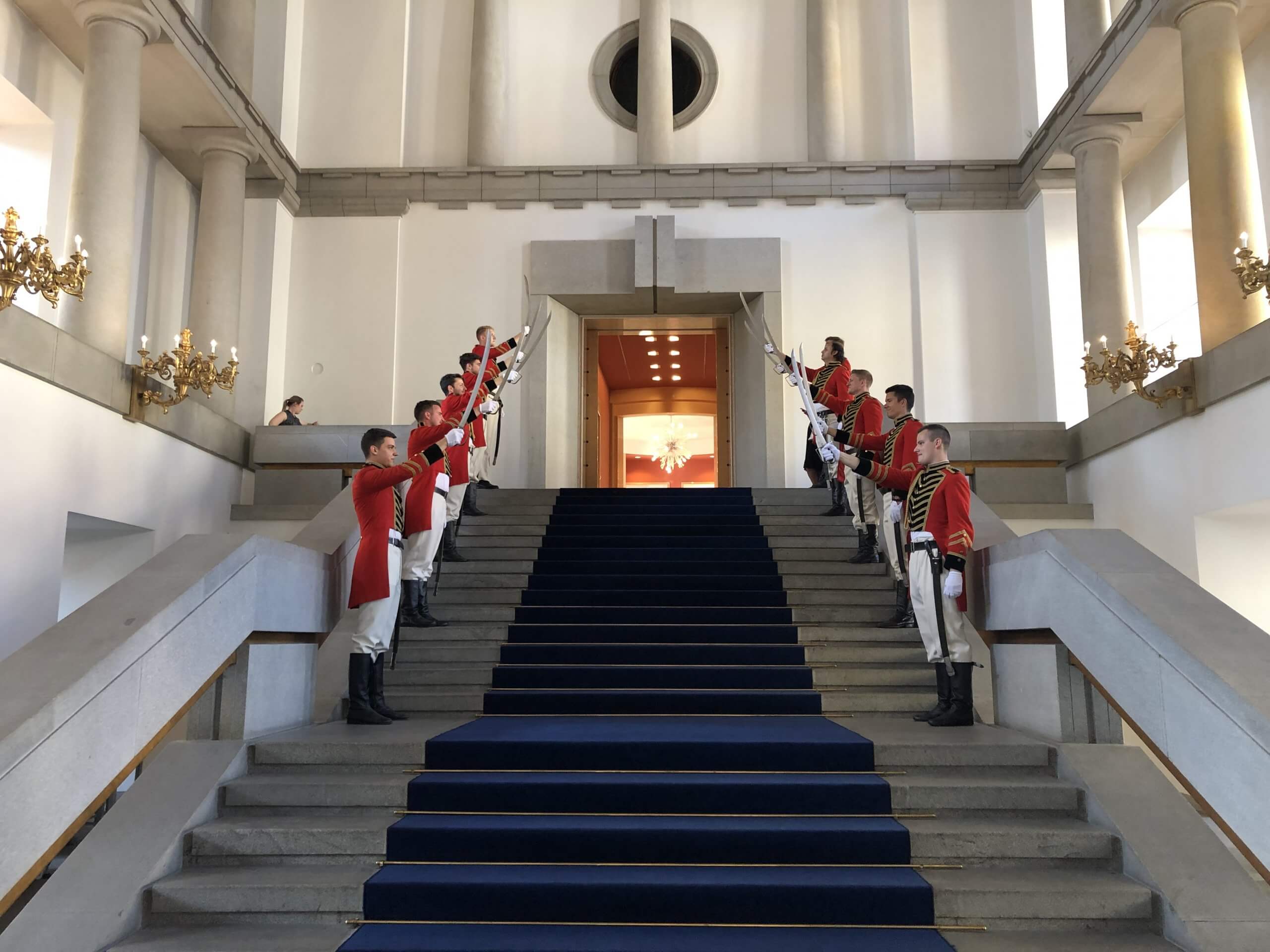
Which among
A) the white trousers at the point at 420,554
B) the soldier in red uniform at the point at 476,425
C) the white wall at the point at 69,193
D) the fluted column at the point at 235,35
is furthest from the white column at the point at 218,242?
the white trousers at the point at 420,554

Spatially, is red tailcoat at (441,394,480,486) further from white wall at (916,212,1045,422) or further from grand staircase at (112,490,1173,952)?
white wall at (916,212,1045,422)

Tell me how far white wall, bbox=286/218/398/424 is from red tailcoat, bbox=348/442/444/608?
826 cm

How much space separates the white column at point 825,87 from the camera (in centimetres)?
1517

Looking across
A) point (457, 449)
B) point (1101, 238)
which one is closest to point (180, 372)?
point (457, 449)

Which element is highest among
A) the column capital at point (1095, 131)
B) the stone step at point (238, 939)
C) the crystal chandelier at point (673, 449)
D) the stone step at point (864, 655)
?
the column capital at point (1095, 131)

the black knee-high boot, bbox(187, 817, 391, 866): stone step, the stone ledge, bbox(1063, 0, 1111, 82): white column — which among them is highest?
bbox(1063, 0, 1111, 82): white column

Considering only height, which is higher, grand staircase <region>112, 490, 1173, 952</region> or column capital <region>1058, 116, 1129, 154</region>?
column capital <region>1058, 116, 1129, 154</region>

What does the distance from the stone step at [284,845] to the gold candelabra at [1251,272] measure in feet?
23.6

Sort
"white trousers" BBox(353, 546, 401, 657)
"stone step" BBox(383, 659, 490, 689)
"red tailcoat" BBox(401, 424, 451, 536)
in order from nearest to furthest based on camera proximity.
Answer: "white trousers" BBox(353, 546, 401, 657) < "stone step" BBox(383, 659, 490, 689) < "red tailcoat" BBox(401, 424, 451, 536)

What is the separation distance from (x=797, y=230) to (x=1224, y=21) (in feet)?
19.8

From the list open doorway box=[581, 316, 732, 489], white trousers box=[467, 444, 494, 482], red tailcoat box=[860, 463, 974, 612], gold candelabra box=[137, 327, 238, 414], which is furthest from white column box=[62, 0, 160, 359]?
red tailcoat box=[860, 463, 974, 612]

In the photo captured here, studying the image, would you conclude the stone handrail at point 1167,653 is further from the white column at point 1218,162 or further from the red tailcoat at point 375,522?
the white column at point 1218,162

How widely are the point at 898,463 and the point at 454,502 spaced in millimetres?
3964

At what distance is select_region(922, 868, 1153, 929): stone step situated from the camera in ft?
13.5
